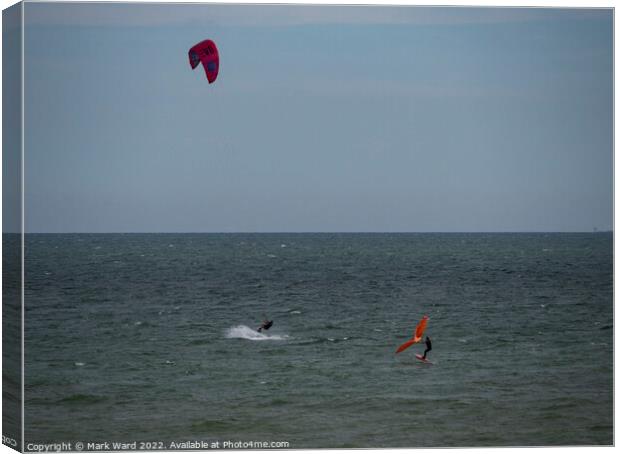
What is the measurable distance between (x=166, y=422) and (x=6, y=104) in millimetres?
4170

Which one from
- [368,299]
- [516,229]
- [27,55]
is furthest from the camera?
[368,299]

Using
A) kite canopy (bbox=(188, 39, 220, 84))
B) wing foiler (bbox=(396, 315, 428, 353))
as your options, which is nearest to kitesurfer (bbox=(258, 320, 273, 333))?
wing foiler (bbox=(396, 315, 428, 353))

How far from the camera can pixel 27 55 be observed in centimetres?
1800

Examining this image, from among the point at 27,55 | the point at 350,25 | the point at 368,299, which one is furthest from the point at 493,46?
the point at 27,55

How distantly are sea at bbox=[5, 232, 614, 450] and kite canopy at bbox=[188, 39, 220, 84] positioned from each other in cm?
197

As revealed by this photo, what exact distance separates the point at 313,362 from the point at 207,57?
3.97 m

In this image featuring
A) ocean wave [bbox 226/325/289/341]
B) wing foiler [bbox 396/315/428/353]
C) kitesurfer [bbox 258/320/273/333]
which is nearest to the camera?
wing foiler [bbox 396/315/428/353]

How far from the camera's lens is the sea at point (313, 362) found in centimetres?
1847

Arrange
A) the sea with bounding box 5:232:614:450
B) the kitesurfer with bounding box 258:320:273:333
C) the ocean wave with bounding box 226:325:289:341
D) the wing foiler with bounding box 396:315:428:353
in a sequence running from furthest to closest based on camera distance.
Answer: the kitesurfer with bounding box 258:320:273:333
the ocean wave with bounding box 226:325:289:341
the wing foiler with bounding box 396:315:428:353
the sea with bounding box 5:232:614:450

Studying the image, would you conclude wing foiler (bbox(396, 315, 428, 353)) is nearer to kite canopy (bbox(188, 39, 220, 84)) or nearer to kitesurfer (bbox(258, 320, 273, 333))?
kitesurfer (bbox(258, 320, 273, 333))

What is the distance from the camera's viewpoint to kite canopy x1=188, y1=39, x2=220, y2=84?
60.9 feet

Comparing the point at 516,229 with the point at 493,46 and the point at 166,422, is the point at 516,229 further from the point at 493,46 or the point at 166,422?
the point at 166,422

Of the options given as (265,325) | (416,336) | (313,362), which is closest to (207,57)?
(265,325)

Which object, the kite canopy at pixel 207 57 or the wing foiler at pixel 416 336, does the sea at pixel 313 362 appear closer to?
the wing foiler at pixel 416 336
